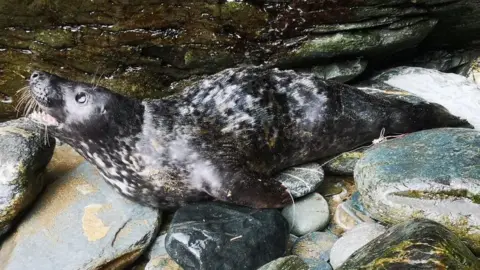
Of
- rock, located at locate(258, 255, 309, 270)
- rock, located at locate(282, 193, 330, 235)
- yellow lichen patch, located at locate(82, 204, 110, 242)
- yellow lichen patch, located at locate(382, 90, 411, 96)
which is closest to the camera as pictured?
rock, located at locate(258, 255, 309, 270)

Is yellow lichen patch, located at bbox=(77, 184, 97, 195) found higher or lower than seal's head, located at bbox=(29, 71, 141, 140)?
lower

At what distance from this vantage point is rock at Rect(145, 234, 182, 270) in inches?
155

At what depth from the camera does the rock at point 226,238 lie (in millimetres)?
3691

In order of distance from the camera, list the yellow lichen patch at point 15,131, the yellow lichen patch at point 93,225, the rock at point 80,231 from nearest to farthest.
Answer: the rock at point 80,231, the yellow lichen patch at point 93,225, the yellow lichen patch at point 15,131

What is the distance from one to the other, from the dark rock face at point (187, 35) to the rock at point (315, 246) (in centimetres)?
176

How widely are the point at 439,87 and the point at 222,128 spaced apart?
2.31 m

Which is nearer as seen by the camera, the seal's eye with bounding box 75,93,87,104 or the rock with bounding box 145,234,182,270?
the rock with bounding box 145,234,182,270

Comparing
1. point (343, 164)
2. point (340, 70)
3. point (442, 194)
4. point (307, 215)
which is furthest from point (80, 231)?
point (340, 70)

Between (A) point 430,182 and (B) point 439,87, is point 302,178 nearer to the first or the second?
(A) point 430,182

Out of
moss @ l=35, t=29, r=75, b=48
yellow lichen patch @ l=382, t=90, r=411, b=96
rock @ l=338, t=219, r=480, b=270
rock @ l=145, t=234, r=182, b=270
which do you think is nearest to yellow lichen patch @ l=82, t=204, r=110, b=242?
rock @ l=145, t=234, r=182, b=270

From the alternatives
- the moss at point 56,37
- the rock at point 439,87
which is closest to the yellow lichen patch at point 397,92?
the rock at point 439,87

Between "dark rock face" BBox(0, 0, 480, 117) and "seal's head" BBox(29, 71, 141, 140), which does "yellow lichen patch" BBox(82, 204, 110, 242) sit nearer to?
"seal's head" BBox(29, 71, 141, 140)

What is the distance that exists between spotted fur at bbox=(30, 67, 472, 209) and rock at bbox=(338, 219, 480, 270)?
1080mm

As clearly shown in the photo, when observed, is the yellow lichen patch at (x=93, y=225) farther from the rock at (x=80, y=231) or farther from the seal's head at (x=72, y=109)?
the seal's head at (x=72, y=109)
